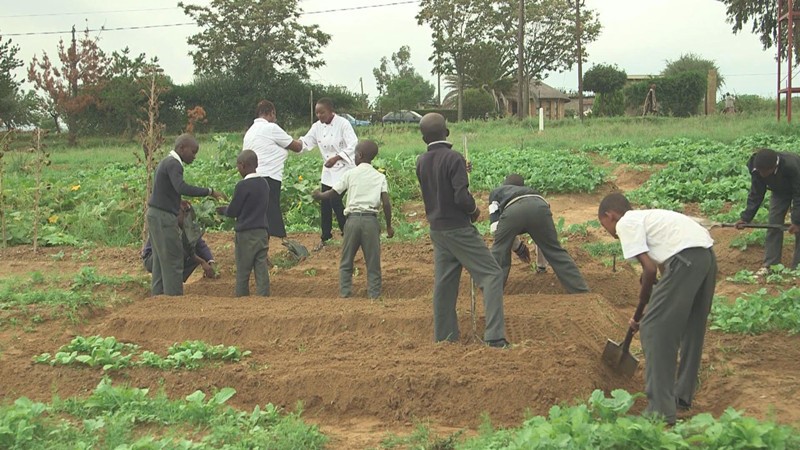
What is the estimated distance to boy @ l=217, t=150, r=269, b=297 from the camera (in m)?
8.87

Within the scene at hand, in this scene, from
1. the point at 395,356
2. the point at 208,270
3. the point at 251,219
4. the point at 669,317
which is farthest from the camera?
the point at 208,270

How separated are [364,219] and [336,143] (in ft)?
6.68

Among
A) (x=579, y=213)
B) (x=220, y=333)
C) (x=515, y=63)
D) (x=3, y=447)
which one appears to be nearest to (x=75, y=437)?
(x=3, y=447)

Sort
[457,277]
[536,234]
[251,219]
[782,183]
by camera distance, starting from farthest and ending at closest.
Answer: [782,183], [251,219], [536,234], [457,277]

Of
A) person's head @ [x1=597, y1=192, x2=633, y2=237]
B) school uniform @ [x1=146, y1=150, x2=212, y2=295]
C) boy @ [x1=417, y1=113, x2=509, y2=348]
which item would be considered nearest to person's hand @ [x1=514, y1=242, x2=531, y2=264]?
boy @ [x1=417, y1=113, x2=509, y2=348]

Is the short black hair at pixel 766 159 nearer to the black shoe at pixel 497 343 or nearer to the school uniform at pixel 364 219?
the school uniform at pixel 364 219

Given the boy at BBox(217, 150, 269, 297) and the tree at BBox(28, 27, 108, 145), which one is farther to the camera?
the tree at BBox(28, 27, 108, 145)

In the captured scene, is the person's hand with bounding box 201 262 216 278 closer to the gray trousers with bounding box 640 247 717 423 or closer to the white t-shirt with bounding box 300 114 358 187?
the white t-shirt with bounding box 300 114 358 187

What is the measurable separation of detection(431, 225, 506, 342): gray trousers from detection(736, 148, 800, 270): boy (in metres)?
3.74

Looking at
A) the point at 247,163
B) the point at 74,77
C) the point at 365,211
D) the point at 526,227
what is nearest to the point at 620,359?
the point at 526,227

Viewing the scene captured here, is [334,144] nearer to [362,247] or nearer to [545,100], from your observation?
[362,247]

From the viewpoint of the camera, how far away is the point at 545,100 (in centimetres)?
5725

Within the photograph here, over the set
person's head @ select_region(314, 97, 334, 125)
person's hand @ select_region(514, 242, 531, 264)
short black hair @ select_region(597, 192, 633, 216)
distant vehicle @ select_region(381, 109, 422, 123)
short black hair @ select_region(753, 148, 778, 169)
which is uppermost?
distant vehicle @ select_region(381, 109, 422, 123)

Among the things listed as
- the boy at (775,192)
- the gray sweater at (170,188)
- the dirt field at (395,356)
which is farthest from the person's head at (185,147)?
the boy at (775,192)
